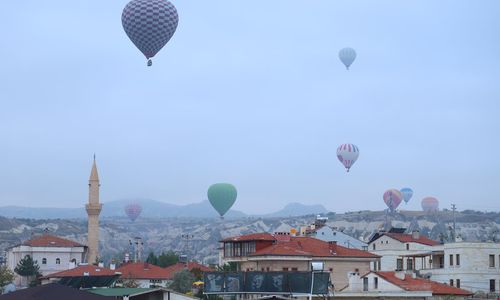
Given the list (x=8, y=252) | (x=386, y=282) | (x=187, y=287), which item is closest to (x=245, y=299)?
(x=386, y=282)

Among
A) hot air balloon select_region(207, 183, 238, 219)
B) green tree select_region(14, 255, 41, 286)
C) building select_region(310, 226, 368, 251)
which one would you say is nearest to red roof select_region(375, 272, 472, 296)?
building select_region(310, 226, 368, 251)

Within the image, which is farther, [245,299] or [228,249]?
[228,249]

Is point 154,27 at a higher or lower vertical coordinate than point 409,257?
higher

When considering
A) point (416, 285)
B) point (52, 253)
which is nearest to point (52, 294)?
point (416, 285)

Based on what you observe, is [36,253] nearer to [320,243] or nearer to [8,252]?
[8,252]

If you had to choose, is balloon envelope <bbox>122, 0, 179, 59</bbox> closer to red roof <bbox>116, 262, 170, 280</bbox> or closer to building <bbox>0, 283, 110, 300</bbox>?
red roof <bbox>116, 262, 170, 280</bbox>

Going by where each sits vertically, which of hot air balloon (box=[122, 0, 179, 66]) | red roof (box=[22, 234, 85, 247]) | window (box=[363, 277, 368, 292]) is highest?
hot air balloon (box=[122, 0, 179, 66])
